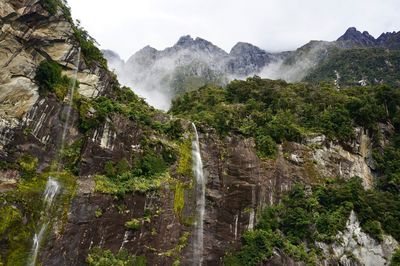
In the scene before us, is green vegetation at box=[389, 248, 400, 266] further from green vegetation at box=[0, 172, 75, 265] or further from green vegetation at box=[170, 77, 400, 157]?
green vegetation at box=[0, 172, 75, 265]

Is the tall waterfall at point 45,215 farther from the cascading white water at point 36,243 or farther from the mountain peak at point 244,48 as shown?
the mountain peak at point 244,48

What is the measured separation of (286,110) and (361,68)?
4245cm

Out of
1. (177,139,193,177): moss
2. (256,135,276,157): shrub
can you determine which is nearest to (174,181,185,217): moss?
(177,139,193,177): moss

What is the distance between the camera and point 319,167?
123 ft

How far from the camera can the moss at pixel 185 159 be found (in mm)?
32031

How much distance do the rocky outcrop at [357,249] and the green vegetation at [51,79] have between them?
835 inches

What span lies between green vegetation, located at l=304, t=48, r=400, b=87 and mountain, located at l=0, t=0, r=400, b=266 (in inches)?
1410

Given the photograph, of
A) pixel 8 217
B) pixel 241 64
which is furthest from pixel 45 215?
pixel 241 64

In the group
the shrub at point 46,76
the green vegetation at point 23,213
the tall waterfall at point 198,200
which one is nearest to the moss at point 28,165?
the green vegetation at point 23,213

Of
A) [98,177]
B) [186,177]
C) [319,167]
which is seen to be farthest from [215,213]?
[319,167]

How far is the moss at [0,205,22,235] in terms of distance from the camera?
22.6m

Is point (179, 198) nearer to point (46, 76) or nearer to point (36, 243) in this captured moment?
point (36, 243)

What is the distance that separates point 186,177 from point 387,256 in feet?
51.5

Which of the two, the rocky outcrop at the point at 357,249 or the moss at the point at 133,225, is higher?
the rocky outcrop at the point at 357,249
